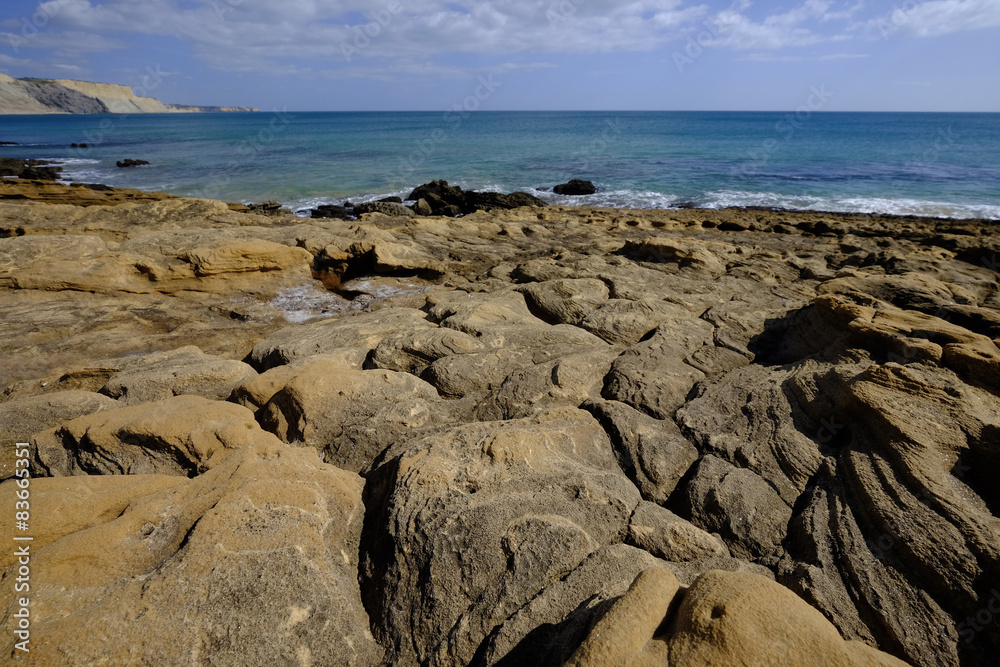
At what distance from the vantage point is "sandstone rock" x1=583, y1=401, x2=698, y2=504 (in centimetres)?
403

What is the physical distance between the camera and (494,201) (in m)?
22.6

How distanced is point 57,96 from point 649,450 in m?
188

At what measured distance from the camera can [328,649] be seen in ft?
9.11

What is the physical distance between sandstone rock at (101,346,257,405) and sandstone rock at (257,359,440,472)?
86 cm

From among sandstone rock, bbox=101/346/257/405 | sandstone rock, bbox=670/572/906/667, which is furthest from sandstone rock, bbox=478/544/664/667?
sandstone rock, bbox=101/346/257/405

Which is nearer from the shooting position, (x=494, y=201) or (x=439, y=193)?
(x=494, y=201)

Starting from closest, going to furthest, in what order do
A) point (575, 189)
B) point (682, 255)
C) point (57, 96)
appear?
point (682, 255), point (575, 189), point (57, 96)

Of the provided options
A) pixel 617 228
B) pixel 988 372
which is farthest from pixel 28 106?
pixel 988 372

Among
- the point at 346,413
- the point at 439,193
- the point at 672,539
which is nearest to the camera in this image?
the point at 672,539

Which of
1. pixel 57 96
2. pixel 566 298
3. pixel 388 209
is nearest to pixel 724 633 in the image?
pixel 566 298

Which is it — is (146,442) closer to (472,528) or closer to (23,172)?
(472,528)

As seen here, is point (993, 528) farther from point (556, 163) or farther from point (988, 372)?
point (556, 163)

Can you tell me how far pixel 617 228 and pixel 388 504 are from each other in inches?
486

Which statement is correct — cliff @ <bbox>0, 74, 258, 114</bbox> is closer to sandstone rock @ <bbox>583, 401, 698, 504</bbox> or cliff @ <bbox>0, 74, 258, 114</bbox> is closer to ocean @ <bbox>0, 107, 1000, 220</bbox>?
ocean @ <bbox>0, 107, 1000, 220</bbox>
